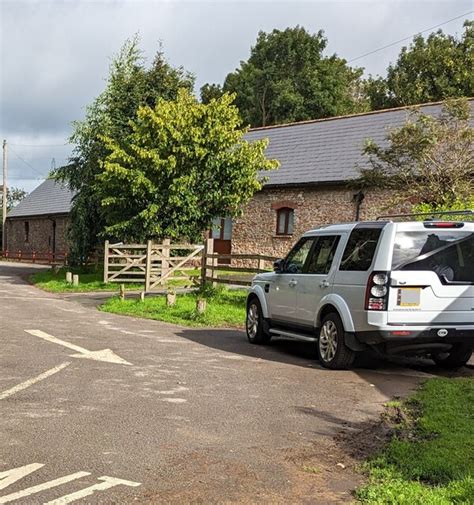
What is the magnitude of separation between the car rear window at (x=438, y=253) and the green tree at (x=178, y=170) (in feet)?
45.3

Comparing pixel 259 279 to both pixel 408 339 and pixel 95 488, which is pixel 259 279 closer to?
pixel 408 339

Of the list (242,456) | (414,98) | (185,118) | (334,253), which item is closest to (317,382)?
(334,253)

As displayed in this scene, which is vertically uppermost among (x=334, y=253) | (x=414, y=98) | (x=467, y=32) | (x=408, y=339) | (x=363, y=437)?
(x=467, y=32)

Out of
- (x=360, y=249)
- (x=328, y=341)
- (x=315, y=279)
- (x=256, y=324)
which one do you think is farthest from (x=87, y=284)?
(x=360, y=249)

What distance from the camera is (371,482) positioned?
4512mm

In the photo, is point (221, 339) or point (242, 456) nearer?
point (242, 456)

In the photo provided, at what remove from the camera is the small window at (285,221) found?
28855 mm

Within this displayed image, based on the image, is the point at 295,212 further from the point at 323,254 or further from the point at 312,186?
the point at 323,254

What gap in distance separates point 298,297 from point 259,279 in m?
1.64

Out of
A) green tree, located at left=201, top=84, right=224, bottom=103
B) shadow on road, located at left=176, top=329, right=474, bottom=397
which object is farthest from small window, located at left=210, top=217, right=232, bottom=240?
green tree, located at left=201, top=84, right=224, bottom=103

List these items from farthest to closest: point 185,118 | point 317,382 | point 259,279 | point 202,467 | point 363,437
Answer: point 185,118 < point 259,279 < point 317,382 < point 363,437 < point 202,467

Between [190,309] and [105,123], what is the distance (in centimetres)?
1326

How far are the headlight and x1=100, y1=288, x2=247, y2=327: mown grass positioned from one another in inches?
245

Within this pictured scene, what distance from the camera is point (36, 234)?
52.8m
